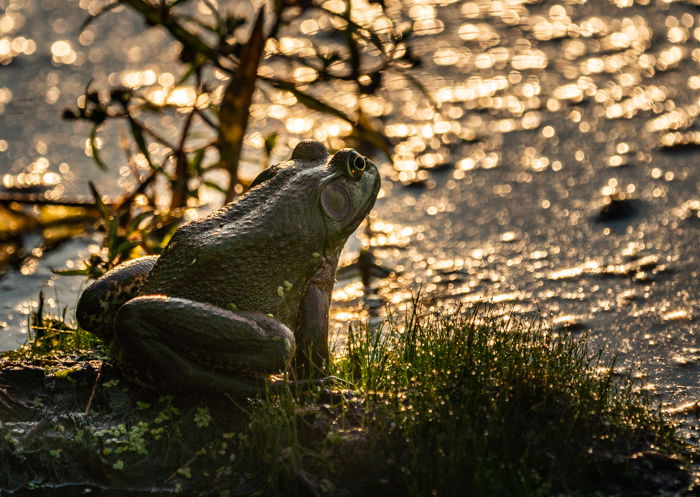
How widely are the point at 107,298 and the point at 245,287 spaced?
23.9 inches

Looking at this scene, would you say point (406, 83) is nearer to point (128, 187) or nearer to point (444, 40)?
point (444, 40)

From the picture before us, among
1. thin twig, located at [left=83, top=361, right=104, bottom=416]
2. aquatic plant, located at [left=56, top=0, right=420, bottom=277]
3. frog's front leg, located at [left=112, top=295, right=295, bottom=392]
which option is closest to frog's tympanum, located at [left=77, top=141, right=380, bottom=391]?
frog's front leg, located at [left=112, top=295, right=295, bottom=392]

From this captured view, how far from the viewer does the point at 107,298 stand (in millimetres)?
3996

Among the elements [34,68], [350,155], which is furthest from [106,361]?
[34,68]

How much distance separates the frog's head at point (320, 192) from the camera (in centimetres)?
396

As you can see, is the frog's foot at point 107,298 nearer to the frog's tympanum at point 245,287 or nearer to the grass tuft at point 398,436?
the frog's tympanum at point 245,287

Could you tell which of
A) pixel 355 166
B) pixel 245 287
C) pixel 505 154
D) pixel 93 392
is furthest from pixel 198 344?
pixel 505 154

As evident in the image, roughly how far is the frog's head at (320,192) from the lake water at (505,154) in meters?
0.72

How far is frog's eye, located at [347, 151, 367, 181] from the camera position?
411 centimetres

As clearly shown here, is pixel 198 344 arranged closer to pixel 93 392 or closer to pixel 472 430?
pixel 93 392

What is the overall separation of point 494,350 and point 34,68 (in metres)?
6.56

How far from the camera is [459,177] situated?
751 centimetres

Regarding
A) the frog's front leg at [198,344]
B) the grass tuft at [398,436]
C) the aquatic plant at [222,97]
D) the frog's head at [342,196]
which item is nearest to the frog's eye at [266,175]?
the frog's head at [342,196]

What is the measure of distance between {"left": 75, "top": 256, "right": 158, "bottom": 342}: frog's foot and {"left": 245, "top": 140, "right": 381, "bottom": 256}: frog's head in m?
0.60
